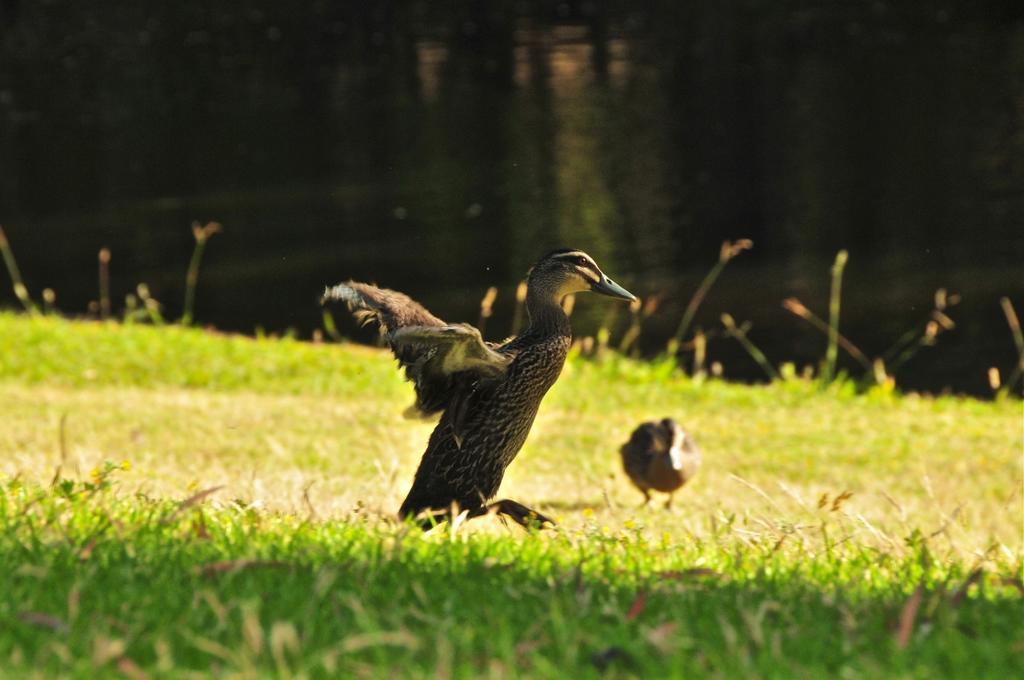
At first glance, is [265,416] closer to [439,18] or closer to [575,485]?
[575,485]

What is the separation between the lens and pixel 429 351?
5535 millimetres

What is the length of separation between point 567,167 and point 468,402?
21.7 metres

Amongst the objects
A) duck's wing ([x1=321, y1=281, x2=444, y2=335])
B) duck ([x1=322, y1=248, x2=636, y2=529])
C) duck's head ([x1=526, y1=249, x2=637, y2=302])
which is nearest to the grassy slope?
duck ([x1=322, y1=248, x2=636, y2=529])

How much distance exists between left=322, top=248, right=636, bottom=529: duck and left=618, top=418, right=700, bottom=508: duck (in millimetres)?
2928

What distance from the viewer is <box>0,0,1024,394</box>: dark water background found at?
62.6ft

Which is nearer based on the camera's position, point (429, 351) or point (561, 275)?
point (429, 351)

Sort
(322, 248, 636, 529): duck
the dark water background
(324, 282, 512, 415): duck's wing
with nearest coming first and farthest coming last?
(324, 282, 512, 415): duck's wing → (322, 248, 636, 529): duck → the dark water background

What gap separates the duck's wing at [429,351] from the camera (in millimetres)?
5398

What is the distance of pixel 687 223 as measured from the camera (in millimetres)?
22844

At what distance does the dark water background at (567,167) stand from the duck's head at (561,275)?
9.06 metres

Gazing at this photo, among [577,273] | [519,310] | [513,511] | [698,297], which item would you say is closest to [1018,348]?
[698,297]

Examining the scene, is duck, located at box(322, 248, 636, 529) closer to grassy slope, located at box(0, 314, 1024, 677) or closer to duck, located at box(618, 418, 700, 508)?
grassy slope, located at box(0, 314, 1024, 677)

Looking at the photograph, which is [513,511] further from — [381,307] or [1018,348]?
[1018,348]

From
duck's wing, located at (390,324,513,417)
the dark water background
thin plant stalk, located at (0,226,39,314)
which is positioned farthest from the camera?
the dark water background
